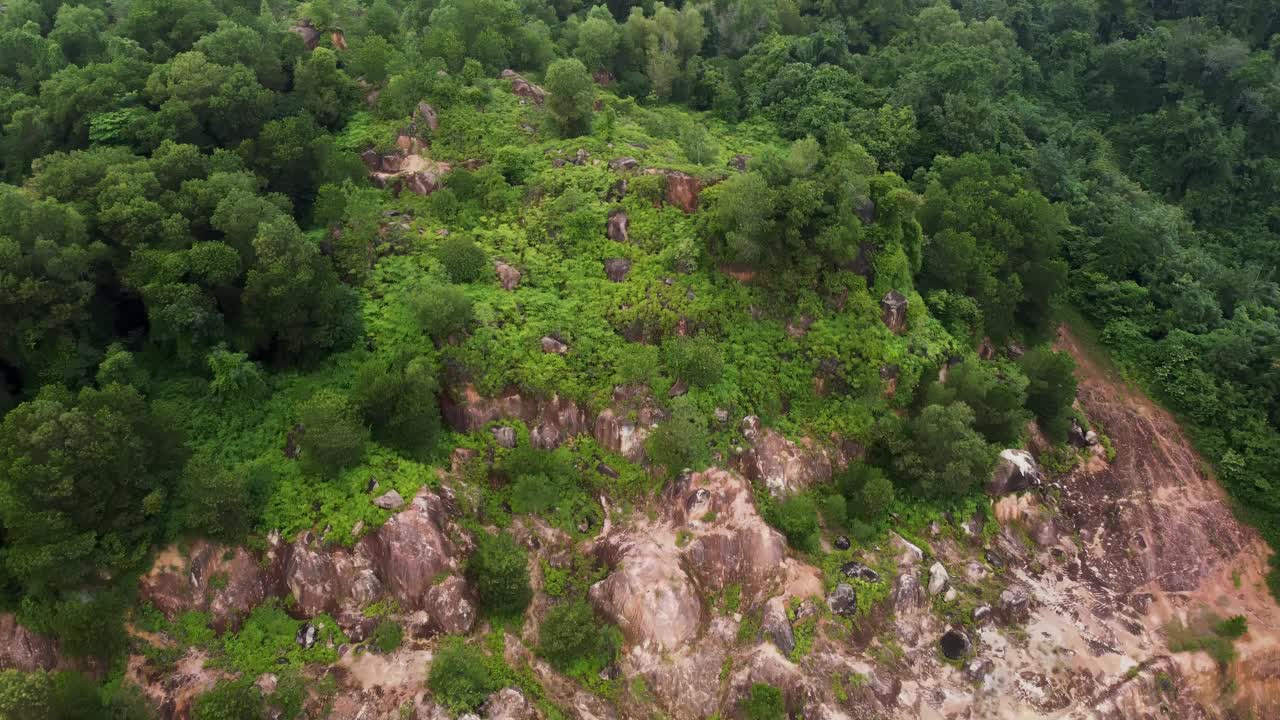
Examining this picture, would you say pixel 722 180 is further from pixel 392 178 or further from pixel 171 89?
pixel 171 89

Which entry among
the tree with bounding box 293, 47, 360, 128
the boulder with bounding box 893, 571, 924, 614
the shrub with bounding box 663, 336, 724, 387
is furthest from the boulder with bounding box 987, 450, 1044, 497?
the tree with bounding box 293, 47, 360, 128

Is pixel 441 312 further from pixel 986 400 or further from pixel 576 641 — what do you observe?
pixel 986 400

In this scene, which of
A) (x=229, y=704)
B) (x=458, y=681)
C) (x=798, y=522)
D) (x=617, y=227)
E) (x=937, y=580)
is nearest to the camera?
(x=229, y=704)

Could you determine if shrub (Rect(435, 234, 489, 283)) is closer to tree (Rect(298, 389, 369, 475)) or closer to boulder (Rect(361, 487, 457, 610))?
tree (Rect(298, 389, 369, 475))

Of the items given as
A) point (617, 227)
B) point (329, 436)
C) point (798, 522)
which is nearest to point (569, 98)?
point (617, 227)

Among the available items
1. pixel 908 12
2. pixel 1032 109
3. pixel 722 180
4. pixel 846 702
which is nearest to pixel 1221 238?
pixel 1032 109

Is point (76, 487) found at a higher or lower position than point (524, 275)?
lower
